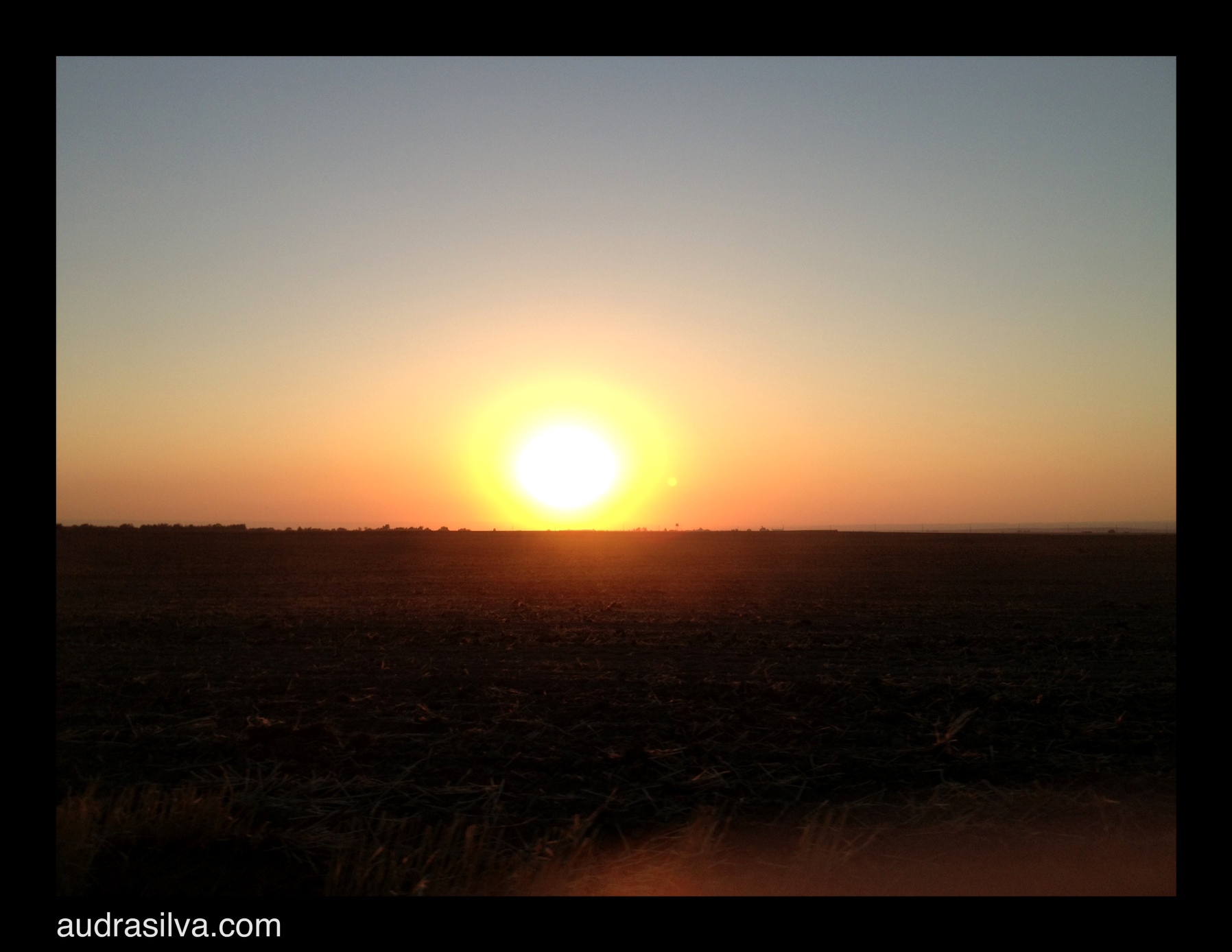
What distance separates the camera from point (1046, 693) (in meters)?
9.28

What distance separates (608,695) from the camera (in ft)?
30.2

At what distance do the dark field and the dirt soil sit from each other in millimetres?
44

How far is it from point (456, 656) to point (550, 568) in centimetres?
2132

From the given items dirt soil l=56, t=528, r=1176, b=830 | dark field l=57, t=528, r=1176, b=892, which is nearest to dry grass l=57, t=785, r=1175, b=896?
dark field l=57, t=528, r=1176, b=892

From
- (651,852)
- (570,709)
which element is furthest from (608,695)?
(651,852)

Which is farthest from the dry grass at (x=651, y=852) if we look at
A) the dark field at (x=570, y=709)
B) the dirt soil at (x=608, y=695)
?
the dirt soil at (x=608, y=695)

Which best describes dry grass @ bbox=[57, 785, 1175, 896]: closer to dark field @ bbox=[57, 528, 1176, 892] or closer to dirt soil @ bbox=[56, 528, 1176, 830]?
dark field @ bbox=[57, 528, 1176, 892]

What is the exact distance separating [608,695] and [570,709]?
78 cm

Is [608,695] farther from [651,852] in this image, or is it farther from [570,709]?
[651,852]

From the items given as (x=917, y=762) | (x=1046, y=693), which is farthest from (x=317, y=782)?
(x=1046, y=693)

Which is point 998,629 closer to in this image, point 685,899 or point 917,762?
point 917,762

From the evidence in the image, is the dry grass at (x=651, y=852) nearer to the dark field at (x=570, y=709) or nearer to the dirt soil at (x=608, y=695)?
the dark field at (x=570, y=709)

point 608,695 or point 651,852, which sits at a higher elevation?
point 608,695

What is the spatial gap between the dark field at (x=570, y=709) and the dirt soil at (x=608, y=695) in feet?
0.14
